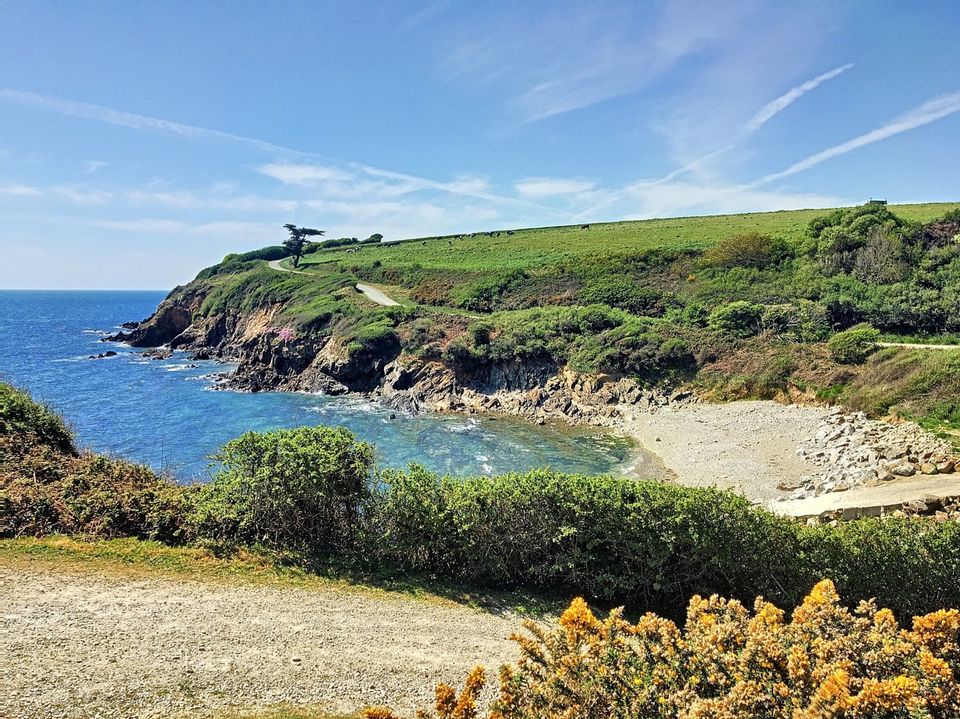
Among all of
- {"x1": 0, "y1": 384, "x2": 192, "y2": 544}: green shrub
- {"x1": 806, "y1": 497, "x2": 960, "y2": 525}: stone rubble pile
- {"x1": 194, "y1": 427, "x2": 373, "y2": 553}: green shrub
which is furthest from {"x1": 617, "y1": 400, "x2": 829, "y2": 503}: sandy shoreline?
{"x1": 0, "y1": 384, "x2": 192, "y2": 544}: green shrub

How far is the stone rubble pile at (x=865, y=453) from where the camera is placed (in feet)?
68.4

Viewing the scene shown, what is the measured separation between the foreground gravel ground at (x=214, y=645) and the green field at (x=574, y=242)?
61254 mm

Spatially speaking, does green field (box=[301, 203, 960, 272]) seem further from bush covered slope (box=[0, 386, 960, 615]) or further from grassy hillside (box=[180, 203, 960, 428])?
bush covered slope (box=[0, 386, 960, 615])

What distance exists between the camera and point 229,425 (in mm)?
37062

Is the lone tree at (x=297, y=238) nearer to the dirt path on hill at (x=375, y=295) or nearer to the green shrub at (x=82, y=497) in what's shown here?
the dirt path on hill at (x=375, y=295)

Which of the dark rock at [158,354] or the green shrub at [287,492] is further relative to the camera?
the dark rock at [158,354]

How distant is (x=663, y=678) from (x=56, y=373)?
6532 cm

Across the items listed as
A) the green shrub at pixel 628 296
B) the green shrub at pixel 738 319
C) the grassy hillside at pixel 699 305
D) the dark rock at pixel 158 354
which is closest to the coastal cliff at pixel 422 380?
the grassy hillside at pixel 699 305

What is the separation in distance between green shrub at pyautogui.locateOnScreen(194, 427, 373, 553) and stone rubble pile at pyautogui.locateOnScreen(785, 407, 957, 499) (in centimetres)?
1887

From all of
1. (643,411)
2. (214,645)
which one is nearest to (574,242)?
(643,411)

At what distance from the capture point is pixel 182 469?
2820 cm

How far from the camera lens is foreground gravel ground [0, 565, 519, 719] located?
29.6ft

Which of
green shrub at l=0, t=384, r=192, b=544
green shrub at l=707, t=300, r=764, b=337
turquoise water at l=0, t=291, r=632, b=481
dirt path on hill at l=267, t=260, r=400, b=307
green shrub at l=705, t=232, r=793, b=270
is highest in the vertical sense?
green shrub at l=705, t=232, r=793, b=270

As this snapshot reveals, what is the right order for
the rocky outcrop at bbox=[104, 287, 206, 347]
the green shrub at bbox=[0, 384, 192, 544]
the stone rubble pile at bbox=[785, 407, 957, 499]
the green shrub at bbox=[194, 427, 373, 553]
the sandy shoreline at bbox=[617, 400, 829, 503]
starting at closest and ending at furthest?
1. the green shrub at bbox=[0, 384, 192, 544]
2. the green shrub at bbox=[194, 427, 373, 553]
3. the stone rubble pile at bbox=[785, 407, 957, 499]
4. the sandy shoreline at bbox=[617, 400, 829, 503]
5. the rocky outcrop at bbox=[104, 287, 206, 347]
